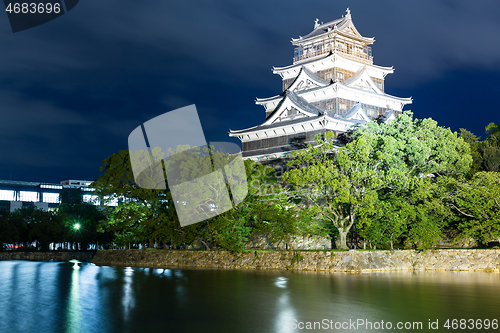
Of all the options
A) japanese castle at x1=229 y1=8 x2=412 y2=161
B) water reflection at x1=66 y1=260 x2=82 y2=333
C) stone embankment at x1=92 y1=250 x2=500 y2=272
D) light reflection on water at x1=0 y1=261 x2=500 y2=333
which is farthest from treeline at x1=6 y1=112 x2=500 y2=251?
water reflection at x1=66 y1=260 x2=82 y2=333

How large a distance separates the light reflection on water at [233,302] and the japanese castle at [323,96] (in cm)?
1696

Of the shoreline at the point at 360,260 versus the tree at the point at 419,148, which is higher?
the tree at the point at 419,148

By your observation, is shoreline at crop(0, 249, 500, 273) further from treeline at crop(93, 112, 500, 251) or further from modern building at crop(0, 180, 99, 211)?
modern building at crop(0, 180, 99, 211)

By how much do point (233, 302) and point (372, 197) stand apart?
1254 cm

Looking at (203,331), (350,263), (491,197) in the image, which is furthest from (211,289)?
(491,197)

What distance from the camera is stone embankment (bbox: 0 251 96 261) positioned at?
4447 cm

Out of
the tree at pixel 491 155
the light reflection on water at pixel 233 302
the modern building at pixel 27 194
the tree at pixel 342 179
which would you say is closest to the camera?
the light reflection on water at pixel 233 302

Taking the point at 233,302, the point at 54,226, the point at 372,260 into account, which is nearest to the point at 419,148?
the point at 372,260

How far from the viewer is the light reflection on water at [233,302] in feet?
34.4

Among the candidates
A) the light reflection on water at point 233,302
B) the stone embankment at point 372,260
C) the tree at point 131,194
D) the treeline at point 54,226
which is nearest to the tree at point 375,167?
the stone embankment at point 372,260

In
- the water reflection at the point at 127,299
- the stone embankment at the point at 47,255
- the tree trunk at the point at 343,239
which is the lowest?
the stone embankment at the point at 47,255

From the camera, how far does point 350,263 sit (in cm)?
2317

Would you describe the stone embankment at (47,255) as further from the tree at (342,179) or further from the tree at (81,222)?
the tree at (342,179)

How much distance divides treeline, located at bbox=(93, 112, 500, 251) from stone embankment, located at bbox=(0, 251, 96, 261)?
20170 millimetres
